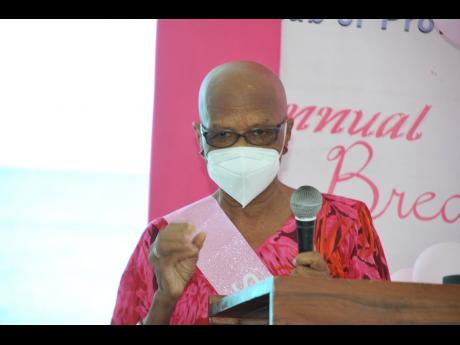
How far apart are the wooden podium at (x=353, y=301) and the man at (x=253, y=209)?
693mm

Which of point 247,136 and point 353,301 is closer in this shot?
point 353,301

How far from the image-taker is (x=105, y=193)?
3.15 m

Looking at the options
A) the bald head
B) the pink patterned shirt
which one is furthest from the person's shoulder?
Answer: the bald head

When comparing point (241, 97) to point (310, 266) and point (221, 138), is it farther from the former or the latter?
point (310, 266)

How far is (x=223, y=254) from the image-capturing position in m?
2.55

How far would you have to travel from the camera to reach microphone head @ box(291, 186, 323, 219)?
1.83 meters

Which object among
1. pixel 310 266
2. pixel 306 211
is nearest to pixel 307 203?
pixel 306 211

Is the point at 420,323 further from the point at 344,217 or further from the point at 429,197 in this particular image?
the point at 429,197

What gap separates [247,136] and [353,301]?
3.35ft

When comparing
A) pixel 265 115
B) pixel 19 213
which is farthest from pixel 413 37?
pixel 19 213

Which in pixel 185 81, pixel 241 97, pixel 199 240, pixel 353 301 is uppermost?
pixel 185 81

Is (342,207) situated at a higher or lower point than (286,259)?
higher

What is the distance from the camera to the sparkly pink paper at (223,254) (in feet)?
8.18

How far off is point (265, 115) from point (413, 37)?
1.36 meters
